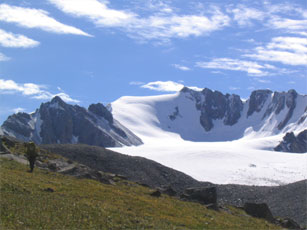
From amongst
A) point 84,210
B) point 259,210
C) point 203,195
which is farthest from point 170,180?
point 84,210

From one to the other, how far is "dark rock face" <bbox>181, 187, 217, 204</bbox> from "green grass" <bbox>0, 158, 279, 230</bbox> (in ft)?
16.3

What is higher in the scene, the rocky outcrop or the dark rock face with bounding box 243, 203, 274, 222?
the rocky outcrop

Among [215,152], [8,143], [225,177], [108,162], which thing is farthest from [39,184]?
[215,152]

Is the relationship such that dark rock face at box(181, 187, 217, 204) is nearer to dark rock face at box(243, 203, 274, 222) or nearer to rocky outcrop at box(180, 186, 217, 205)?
rocky outcrop at box(180, 186, 217, 205)

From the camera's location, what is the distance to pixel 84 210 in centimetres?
2669

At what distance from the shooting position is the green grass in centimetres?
2336

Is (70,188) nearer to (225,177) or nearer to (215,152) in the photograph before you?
(225,177)

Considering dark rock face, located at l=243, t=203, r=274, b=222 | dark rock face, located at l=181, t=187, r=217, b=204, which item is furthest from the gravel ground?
dark rock face, located at l=181, t=187, r=217, b=204

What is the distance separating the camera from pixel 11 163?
1740 inches

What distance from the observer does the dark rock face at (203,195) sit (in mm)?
43656

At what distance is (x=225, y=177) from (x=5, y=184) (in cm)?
8601

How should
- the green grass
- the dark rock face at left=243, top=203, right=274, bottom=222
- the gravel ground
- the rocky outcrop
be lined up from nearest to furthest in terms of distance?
the green grass → the rocky outcrop → the dark rock face at left=243, top=203, right=274, bottom=222 → the gravel ground

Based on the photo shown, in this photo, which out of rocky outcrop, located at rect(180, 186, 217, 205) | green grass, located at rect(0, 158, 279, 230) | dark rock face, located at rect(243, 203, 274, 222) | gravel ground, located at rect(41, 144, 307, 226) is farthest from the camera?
gravel ground, located at rect(41, 144, 307, 226)

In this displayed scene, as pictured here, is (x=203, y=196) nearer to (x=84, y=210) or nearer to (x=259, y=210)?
(x=259, y=210)
